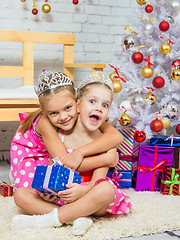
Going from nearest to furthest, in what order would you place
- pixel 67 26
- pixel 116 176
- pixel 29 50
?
pixel 116 176
pixel 29 50
pixel 67 26

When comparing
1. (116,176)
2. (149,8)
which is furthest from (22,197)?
(149,8)

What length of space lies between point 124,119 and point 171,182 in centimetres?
43

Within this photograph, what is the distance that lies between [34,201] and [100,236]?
28 cm

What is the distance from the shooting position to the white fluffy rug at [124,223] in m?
1.04

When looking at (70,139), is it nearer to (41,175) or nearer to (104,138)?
(104,138)

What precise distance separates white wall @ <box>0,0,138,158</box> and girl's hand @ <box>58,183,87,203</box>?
1558 millimetres

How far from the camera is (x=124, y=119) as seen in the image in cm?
176

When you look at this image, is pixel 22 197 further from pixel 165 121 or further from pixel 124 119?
pixel 165 121

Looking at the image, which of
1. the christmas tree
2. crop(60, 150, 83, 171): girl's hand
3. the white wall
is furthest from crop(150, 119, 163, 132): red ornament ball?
the white wall

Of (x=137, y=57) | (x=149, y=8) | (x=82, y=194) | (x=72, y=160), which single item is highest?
(x=149, y=8)

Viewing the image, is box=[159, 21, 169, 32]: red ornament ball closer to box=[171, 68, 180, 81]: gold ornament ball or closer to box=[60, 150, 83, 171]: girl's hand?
box=[171, 68, 180, 81]: gold ornament ball

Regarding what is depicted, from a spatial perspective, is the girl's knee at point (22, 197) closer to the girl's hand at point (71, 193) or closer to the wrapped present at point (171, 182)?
the girl's hand at point (71, 193)

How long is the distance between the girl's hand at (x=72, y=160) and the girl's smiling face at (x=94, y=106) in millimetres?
117

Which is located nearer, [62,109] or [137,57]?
[62,109]
